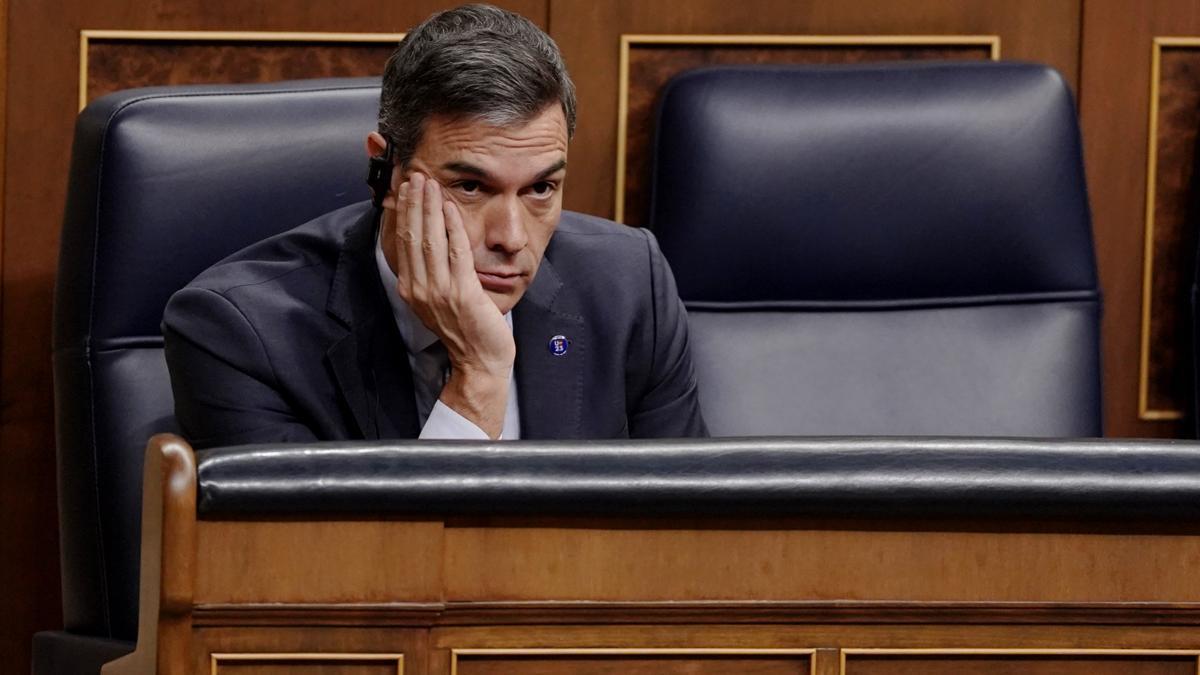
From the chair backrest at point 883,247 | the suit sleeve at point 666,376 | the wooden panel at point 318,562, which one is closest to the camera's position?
the wooden panel at point 318,562

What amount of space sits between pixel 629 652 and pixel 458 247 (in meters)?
0.64

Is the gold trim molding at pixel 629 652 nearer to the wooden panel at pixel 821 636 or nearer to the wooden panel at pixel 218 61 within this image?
the wooden panel at pixel 821 636

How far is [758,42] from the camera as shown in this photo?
184 cm

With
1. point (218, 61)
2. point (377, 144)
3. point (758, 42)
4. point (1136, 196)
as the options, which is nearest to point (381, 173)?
point (377, 144)

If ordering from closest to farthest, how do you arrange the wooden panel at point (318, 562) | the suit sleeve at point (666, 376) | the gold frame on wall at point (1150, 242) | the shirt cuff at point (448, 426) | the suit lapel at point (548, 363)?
the wooden panel at point (318, 562), the shirt cuff at point (448, 426), the suit lapel at point (548, 363), the suit sleeve at point (666, 376), the gold frame on wall at point (1150, 242)

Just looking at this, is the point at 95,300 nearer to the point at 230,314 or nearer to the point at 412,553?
the point at 230,314

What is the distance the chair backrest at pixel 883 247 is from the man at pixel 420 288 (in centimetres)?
30

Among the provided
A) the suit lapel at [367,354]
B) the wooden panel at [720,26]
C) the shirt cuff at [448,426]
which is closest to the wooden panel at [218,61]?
the wooden panel at [720,26]

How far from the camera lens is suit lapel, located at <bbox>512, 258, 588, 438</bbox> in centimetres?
140

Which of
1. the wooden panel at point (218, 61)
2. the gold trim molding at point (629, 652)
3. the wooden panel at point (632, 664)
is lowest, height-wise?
the wooden panel at point (632, 664)

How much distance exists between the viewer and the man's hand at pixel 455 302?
4.33 ft

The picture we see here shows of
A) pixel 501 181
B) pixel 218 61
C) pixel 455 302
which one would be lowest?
pixel 455 302

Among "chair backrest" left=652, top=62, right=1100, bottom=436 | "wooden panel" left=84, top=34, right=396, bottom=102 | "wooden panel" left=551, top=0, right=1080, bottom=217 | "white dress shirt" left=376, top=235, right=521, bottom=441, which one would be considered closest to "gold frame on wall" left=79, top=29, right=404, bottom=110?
"wooden panel" left=84, top=34, right=396, bottom=102

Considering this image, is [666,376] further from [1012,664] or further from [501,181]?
[1012,664]
